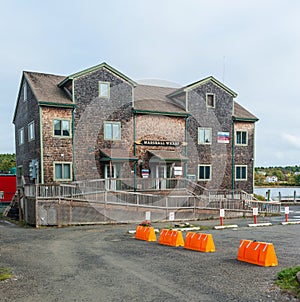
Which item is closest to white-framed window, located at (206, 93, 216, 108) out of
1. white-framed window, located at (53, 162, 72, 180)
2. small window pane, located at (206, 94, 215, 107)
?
small window pane, located at (206, 94, 215, 107)

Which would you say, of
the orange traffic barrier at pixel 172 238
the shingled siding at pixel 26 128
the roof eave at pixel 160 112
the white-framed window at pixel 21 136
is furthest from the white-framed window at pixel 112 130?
the orange traffic barrier at pixel 172 238

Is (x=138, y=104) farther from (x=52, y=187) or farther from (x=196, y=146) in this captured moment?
(x=52, y=187)

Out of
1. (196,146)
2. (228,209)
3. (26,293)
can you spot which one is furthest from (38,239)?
(196,146)

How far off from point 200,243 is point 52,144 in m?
15.9

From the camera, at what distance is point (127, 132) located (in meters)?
28.6

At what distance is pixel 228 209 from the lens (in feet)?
88.7

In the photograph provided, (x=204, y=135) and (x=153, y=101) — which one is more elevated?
(x=153, y=101)

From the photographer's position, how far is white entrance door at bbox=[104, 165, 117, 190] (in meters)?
26.1

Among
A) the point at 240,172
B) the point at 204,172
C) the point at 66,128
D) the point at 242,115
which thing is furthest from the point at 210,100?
the point at 66,128

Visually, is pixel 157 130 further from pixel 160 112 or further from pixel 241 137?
pixel 241 137

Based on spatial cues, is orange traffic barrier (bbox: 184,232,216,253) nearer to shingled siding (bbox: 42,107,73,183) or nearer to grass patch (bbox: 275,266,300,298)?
grass patch (bbox: 275,266,300,298)

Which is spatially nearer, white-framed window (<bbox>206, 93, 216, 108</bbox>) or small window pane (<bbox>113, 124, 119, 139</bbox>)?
small window pane (<bbox>113, 124, 119, 139</bbox>)

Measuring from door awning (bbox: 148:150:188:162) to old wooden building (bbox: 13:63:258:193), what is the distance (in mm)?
93

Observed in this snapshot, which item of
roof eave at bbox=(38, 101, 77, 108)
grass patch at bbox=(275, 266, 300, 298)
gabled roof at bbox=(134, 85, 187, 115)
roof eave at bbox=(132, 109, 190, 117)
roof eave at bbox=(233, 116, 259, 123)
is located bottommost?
grass patch at bbox=(275, 266, 300, 298)
